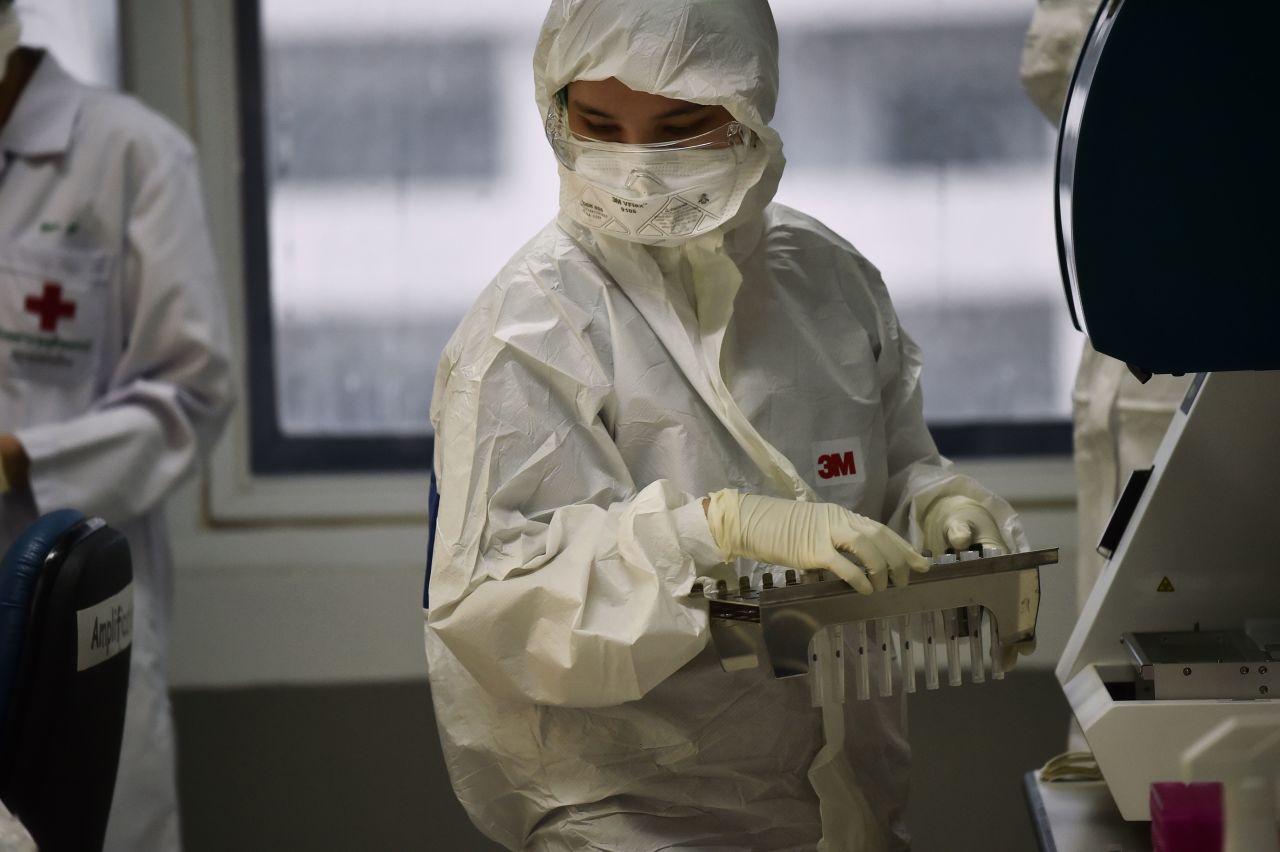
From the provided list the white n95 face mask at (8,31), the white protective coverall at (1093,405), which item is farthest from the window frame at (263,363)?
the white protective coverall at (1093,405)

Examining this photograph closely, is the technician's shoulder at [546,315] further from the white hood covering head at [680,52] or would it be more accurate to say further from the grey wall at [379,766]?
the grey wall at [379,766]

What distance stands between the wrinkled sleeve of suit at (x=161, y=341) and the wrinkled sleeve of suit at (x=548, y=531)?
943 millimetres

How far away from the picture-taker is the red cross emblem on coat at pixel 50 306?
6.69ft

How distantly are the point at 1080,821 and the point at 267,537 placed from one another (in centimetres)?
196

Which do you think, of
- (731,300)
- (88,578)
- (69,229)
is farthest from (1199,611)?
(69,229)

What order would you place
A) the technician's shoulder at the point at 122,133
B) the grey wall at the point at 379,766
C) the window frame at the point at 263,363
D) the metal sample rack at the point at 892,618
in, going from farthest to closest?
the window frame at the point at 263,363 < the grey wall at the point at 379,766 < the technician's shoulder at the point at 122,133 < the metal sample rack at the point at 892,618

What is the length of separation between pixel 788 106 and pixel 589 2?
160 cm

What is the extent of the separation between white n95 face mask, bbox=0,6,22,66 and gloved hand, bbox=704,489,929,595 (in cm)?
140

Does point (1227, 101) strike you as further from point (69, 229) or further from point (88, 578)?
point (69, 229)

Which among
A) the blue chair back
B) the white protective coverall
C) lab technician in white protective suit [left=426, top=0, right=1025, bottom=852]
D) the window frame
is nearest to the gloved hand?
lab technician in white protective suit [left=426, top=0, right=1025, bottom=852]

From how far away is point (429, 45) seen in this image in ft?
9.38

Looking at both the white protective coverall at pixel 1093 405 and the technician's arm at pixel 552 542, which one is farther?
the white protective coverall at pixel 1093 405

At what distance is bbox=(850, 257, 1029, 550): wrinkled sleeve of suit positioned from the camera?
1411 mm

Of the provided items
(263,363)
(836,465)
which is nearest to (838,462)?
(836,465)
